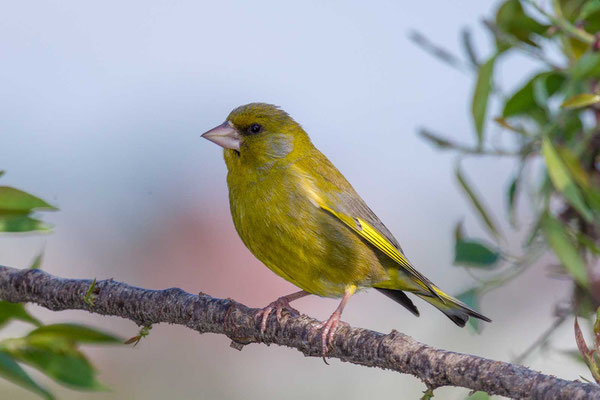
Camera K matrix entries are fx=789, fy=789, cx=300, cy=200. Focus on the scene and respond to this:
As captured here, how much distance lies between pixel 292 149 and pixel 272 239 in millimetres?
533

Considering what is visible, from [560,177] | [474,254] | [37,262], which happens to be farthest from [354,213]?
[37,262]

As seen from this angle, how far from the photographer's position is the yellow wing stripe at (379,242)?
2.88m

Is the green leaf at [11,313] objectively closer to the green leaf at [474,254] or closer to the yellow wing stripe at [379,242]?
the green leaf at [474,254]

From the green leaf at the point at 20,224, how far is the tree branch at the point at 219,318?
30 centimetres

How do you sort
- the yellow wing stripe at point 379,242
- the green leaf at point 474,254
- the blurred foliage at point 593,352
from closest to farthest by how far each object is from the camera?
1. the blurred foliage at point 593,352
2. the green leaf at point 474,254
3. the yellow wing stripe at point 379,242

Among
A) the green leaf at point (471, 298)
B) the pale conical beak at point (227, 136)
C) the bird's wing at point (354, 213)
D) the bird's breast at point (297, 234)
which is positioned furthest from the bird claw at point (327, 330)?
the pale conical beak at point (227, 136)

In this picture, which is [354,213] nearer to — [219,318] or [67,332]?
[219,318]

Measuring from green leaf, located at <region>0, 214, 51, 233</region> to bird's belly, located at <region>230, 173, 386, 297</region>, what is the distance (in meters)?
1.02

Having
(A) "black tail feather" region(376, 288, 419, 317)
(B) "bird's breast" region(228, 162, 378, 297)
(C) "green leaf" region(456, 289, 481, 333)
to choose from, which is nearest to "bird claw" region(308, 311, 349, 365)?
(C) "green leaf" region(456, 289, 481, 333)

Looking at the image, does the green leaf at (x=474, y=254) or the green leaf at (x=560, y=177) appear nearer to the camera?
the green leaf at (x=560, y=177)

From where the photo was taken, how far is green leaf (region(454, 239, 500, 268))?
2.20m

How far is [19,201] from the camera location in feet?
5.86

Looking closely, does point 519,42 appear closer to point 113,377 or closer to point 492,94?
point 492,94

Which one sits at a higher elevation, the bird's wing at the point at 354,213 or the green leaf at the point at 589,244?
the bird's wing at the point at 354,213
